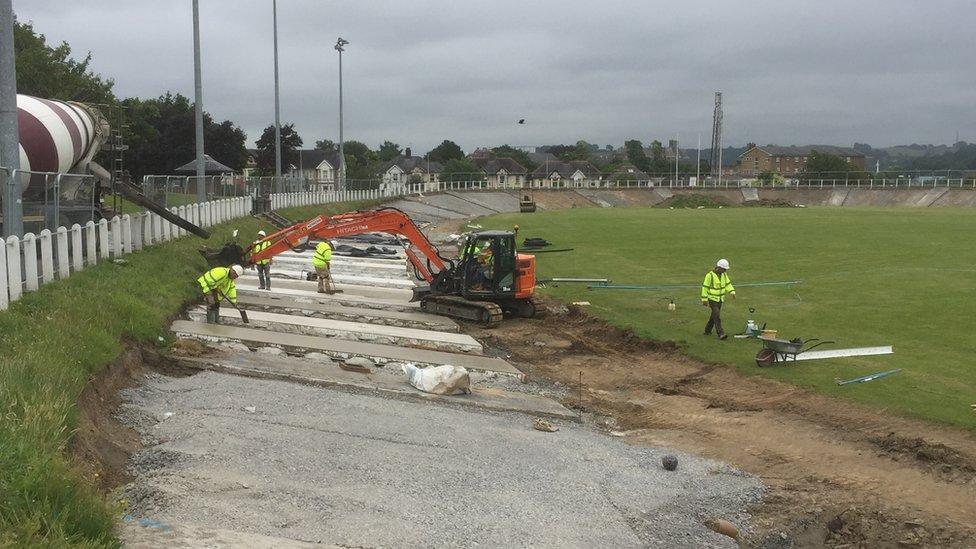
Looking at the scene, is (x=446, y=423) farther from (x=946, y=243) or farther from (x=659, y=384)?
(x=946, y=243)

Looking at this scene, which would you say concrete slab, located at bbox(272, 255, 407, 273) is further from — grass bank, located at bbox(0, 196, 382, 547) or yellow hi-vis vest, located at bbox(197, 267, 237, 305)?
yellow hi-vis vest, located at bbox(197, 267, 237, 305)

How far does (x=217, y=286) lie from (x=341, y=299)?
5789mm

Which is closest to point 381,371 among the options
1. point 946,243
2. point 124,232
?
point 124,232

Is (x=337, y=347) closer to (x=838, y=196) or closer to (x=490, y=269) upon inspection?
(x=490, y=269)

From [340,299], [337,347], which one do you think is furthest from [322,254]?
[337,347]

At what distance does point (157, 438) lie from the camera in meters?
10.3

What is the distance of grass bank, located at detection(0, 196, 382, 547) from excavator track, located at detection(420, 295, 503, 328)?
229 inches

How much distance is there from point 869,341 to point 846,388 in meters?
4.12

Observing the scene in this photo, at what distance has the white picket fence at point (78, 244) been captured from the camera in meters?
13.8

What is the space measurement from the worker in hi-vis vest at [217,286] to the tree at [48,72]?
40377 millimetres

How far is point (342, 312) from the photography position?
21.8m

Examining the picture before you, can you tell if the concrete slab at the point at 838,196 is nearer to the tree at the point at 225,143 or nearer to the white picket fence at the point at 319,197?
the white picket fence at the point at 319,197

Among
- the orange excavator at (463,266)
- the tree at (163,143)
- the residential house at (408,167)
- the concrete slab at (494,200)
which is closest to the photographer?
the orange excavator at (463,266)

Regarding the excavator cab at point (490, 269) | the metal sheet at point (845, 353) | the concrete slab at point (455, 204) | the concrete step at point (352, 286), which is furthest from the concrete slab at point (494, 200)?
the metal sheet at point (845, 353)
